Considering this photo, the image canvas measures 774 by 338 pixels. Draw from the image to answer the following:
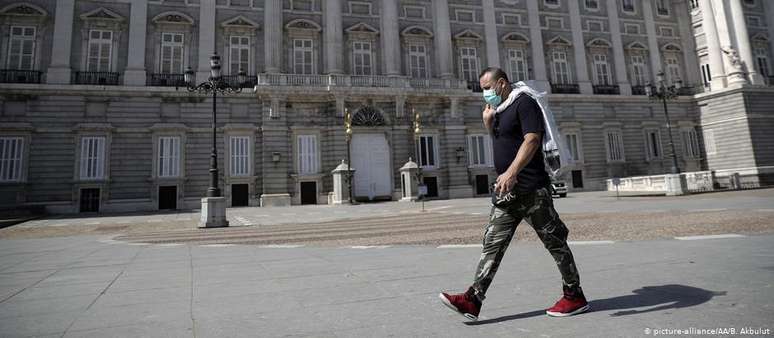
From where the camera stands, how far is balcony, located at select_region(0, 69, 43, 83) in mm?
22078

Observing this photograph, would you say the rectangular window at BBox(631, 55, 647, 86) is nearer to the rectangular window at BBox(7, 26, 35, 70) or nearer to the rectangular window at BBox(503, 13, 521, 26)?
the rectangular window at BBox(503, 13, 521, 26)

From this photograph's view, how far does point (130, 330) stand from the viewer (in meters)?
2.50

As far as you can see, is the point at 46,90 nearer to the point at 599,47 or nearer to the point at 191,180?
the point at 191,180

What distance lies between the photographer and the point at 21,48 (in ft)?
74.1

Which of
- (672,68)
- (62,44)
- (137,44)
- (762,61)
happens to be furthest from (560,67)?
(62,44)

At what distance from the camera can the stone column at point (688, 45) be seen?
3497cm

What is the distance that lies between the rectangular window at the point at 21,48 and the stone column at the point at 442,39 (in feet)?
84.2

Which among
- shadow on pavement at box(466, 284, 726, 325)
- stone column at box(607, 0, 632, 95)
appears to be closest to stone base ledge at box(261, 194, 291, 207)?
shadow on pavement at box(466, 284, 726, 325)

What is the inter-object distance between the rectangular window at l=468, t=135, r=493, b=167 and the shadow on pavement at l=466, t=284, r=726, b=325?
25799 millimetres

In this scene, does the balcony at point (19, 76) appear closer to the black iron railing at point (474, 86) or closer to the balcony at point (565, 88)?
the black iron railing at point (474, 86)

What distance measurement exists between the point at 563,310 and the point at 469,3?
32.1 m

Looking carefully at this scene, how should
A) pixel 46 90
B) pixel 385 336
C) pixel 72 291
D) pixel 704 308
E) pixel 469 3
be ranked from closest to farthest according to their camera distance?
pixel 385 336, pixel 704 308, pixel 72 291, pixel 46 90, pixel 469 3

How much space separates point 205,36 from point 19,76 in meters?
10.4

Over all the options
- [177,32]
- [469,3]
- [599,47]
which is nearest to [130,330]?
[177,32]
